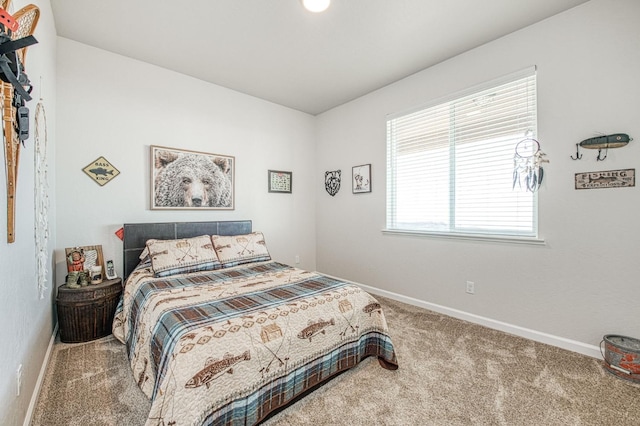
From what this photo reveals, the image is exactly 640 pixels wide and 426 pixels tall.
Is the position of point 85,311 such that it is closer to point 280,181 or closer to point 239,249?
point 239,249

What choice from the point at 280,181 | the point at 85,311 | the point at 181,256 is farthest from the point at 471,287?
the point at 85,311

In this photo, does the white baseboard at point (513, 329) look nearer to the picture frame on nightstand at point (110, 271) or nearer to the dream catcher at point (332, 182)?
the dream catcher at point (332, 182)

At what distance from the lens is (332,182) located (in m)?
4.36

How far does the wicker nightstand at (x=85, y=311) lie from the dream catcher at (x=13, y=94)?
1359 mm

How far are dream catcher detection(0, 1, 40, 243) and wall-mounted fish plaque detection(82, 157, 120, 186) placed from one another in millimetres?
1584

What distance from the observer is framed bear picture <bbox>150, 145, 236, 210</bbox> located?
10.2 ft

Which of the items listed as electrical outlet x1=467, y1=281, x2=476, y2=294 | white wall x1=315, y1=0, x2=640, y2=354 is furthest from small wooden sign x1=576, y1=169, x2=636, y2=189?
electrical outlet x1=467, y1=281, x2=476, y2=294

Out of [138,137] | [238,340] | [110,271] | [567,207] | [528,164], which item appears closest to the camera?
[238,340]

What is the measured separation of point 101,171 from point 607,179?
4.50 m

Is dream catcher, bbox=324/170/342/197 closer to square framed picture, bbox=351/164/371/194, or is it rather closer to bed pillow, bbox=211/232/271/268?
square framed picture, bbox=351/164/371/194

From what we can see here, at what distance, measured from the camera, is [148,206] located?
306 centimetres

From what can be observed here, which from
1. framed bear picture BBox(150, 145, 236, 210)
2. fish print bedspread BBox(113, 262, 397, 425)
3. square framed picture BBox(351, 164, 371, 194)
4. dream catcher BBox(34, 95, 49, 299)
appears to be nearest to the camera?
fish print bedspread BBox(113, 262, 397, 425)

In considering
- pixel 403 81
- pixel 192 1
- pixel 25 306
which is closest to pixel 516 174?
pixel 403 81

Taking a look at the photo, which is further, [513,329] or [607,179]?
[513,329]
